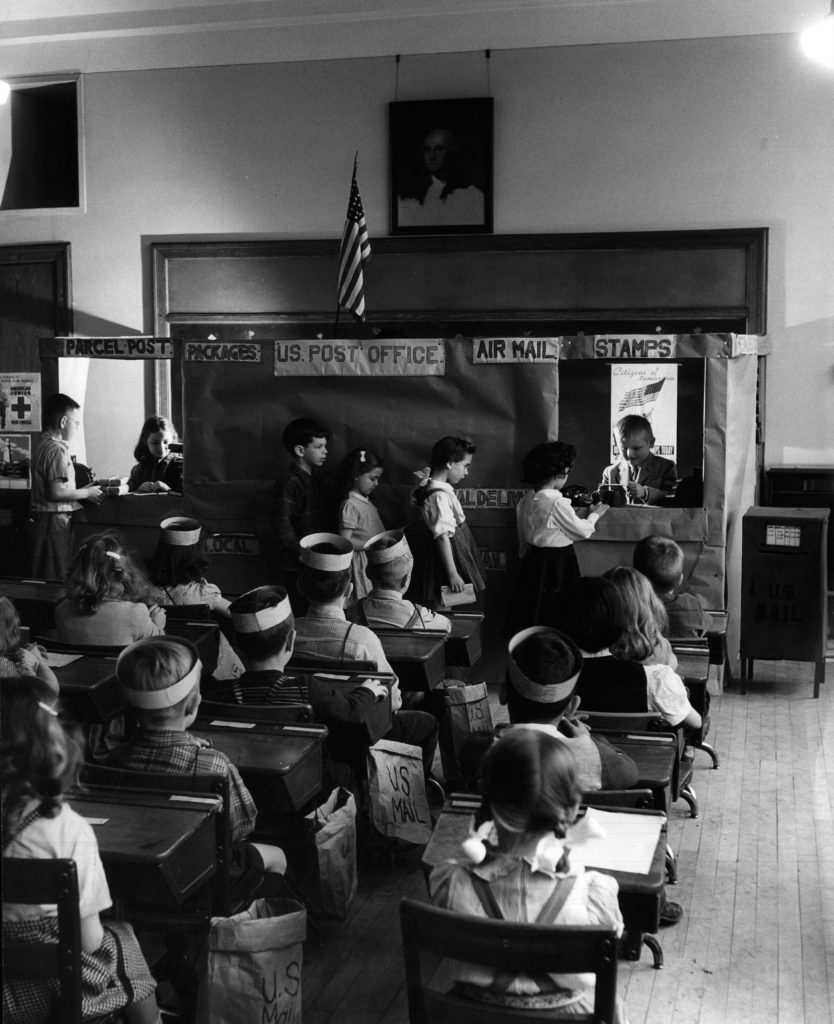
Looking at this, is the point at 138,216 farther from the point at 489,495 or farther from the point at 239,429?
the point at 489,495

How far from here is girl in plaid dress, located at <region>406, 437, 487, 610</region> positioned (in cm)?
618

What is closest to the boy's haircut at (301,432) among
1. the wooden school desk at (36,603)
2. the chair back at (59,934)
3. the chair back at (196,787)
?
the wooden school desk at (36,603)

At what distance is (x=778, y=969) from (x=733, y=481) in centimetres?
352

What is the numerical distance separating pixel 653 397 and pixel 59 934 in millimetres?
7478

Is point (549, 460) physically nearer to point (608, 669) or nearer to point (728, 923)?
point (608, 669)

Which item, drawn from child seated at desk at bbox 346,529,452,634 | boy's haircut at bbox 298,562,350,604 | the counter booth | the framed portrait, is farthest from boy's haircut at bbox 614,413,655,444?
boy's haircut at bbox 298,562,350,604

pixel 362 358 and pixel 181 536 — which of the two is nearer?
pixel 181 536

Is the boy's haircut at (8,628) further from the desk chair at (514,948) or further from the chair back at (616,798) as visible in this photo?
the desk chair at (514,948)

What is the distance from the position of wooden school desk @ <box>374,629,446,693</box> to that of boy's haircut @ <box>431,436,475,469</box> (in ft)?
5.96

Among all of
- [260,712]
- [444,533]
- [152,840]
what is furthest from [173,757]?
[444,533]

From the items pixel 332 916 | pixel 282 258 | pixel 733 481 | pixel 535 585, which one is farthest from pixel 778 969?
pixel 282 258

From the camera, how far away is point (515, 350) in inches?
256

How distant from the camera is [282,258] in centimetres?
971

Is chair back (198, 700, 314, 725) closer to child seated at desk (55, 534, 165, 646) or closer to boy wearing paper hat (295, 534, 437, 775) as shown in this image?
boy wearing paper hat (295, 534, 437, 775)
